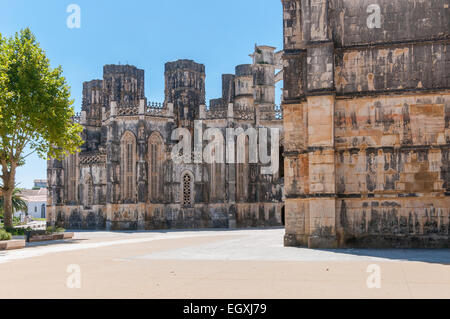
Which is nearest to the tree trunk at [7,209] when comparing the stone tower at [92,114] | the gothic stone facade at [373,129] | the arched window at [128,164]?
the gothic stone facade at [373,129]

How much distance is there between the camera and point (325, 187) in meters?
17.2

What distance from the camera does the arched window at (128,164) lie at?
39750 mm

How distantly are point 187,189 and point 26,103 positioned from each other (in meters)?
20.2

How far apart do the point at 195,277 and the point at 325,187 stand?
8.58m

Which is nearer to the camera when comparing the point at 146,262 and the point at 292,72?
the point at 146,262

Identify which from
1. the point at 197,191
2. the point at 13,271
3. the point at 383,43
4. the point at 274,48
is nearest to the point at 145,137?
the point at 197,191

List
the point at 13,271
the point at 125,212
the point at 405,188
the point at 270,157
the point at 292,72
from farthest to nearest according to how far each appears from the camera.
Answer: the point at 270,157
the point at 125,212
the point at 292,72
the point at 405,188
the point at 13,271

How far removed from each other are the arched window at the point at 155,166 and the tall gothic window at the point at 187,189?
210 centimetres

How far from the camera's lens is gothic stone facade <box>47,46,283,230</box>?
3978 centimetres

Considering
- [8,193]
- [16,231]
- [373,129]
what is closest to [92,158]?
[8,193]

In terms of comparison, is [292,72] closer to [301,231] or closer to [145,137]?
[301,231]

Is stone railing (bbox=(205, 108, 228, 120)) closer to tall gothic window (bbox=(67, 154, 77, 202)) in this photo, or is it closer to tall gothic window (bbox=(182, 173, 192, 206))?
tall gothic window (bbox=(182, 173, 192, 206))

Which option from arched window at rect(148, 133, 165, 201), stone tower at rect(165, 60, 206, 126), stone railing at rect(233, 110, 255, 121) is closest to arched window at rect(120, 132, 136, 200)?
arched window at rect(148, 133, 165, 201)

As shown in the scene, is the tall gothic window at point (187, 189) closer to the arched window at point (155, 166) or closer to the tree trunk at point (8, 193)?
the arched window at point (155, 166)
